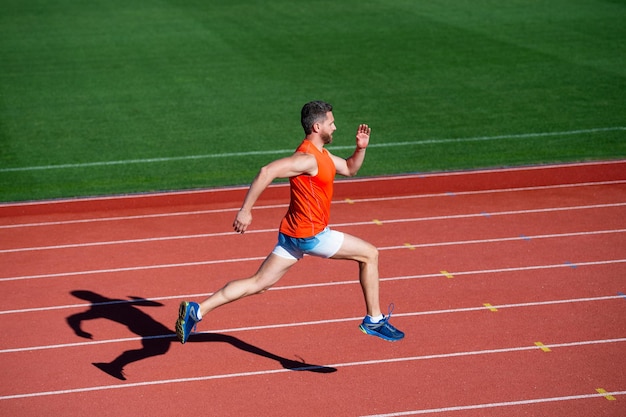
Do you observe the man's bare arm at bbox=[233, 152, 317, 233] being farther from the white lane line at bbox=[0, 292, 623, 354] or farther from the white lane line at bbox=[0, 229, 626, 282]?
the white lane line at bbox=[0, 229, 626, 282]

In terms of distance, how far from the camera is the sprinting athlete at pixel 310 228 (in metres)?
6.97

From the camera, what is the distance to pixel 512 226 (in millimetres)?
11383

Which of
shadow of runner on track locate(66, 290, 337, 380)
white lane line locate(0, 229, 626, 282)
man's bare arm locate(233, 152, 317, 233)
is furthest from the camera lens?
white lane line locate(0, 229, 626, 282)

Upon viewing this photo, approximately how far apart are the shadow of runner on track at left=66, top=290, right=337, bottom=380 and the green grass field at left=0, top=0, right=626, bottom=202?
389cm

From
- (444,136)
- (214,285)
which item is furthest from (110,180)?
(444,136)

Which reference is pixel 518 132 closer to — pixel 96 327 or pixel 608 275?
pixel 608 275

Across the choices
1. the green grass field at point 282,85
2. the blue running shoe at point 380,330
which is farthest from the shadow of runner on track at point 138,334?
the green grass field at point 282,85

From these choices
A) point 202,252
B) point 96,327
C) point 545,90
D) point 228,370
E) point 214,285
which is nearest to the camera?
point 228,370

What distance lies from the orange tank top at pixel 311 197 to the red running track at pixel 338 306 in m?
1.37

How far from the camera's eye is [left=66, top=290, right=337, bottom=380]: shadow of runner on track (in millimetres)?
7918

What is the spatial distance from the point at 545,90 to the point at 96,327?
11218 millimetres

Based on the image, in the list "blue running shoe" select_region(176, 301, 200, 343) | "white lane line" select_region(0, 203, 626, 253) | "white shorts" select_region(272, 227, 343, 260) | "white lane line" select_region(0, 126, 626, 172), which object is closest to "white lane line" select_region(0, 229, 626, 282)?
"white lane line" select_region(0, 203, 626, 253)

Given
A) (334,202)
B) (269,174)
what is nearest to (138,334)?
(269,174)

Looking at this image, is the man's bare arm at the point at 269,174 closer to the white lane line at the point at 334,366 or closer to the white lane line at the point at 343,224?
the white lane line at the point at 334,366
